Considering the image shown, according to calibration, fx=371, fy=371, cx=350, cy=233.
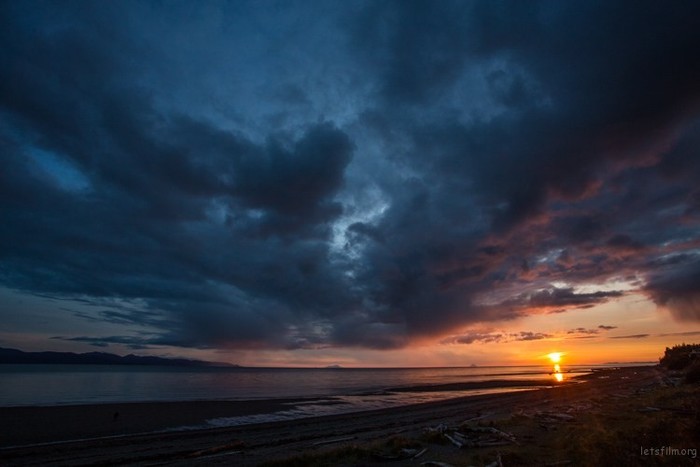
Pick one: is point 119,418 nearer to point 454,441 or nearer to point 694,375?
point 454,441

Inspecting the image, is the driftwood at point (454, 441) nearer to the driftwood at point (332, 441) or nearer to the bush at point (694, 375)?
the driftwood at point (332, 441)

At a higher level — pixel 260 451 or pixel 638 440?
pixel 638 440

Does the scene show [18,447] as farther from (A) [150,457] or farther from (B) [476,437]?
(B) [476,437]

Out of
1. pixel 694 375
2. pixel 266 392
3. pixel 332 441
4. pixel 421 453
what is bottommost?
pixel 332 441

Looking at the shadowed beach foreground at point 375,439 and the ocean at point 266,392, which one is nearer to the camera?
the shadowed beach foreground at point 375,439

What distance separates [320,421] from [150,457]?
662 inches

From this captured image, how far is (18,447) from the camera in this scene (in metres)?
24.5

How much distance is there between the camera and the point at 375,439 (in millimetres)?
23547

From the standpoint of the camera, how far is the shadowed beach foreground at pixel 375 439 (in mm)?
14367

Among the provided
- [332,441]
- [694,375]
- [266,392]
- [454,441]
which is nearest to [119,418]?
[332,441]

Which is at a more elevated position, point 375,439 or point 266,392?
point 266,392

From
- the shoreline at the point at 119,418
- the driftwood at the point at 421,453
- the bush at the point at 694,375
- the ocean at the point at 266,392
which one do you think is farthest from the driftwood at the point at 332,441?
the bush at the point at 694,375

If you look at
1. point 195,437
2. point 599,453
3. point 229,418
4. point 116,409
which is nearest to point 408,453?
point 599,453

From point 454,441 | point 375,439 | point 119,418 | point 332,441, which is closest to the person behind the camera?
point 454,441
